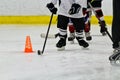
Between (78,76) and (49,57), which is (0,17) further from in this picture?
(78,76)

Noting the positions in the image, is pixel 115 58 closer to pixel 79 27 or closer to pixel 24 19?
pixel 79 27

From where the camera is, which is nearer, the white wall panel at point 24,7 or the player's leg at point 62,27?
the player's leg at point 62,27

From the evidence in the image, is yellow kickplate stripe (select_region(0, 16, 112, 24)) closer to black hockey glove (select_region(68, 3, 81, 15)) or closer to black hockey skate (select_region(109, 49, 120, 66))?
black hockey glove (select_region(68, 3, 81, 15))

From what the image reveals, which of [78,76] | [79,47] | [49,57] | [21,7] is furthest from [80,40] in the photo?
[21,7]

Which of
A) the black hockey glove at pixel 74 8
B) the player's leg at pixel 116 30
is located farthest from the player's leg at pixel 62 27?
the player's leg at pixel 116 30

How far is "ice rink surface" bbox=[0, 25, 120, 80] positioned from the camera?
298 centimetres

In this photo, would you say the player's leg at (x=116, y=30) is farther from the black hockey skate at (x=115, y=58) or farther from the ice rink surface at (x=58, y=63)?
the ice rink surface at (x=58, y=63)

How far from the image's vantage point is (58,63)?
3.56 meters

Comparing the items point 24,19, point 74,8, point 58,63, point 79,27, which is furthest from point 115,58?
point 24,19

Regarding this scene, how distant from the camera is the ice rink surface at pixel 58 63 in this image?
117 inches

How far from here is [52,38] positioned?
558cm

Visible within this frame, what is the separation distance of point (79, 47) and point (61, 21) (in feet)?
1.52

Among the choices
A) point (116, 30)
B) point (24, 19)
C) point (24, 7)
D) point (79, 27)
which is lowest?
point (24, 19)

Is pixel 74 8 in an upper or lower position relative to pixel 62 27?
upper
